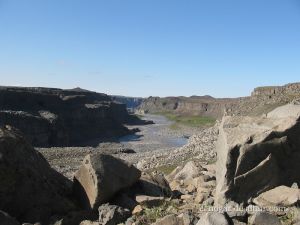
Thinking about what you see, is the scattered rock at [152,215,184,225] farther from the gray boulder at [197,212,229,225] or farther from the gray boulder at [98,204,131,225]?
the gray boulder at [98,204,131,225]

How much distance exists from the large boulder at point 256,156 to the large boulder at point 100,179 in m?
3.26

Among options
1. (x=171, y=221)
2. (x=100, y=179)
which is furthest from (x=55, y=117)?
(x=171, y=221)

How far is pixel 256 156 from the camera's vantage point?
457 inches

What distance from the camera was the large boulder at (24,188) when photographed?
12.9 m

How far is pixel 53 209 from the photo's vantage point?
13352 millimetres

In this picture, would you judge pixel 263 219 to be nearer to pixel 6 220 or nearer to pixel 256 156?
pixel 256 156

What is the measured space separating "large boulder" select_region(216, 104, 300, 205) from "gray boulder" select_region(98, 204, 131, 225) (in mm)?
2638

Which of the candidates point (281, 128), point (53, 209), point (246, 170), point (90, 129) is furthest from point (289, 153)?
point (90, 129)

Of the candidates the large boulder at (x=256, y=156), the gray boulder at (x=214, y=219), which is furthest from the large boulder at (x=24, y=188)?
the gray boulder at (x=214, y=219)

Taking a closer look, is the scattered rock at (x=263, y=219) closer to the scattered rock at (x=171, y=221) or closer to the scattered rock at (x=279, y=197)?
the scattered rock at (x=279, y=197)

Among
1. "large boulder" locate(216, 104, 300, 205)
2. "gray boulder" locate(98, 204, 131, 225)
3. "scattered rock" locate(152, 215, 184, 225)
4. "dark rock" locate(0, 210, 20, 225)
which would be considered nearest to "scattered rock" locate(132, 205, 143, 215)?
"gray boulder" locate(98, 204, 131, 225)

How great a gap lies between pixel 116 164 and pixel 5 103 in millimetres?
93327

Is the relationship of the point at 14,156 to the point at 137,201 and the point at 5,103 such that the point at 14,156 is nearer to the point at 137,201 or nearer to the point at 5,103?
the point at 137,201

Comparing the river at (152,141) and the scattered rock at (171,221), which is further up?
the scattered rock at (171,221)
